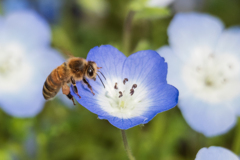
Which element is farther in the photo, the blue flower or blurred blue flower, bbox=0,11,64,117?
blurred blue flower, bbox=0,11,64,117

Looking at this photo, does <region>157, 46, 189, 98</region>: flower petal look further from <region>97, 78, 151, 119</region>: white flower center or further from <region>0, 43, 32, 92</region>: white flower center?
<region>0, 43, 32, 92</region>: white flower center

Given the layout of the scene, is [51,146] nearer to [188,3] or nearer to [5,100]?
[5,100]

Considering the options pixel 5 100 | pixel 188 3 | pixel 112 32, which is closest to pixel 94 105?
pixel 5 100

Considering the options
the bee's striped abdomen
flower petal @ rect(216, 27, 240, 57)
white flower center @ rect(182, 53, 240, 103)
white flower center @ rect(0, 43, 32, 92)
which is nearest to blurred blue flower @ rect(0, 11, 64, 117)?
white flower center @ rect(0, 43, 32, 92)

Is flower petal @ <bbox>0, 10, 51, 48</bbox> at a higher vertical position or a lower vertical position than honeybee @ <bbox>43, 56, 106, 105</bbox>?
higher

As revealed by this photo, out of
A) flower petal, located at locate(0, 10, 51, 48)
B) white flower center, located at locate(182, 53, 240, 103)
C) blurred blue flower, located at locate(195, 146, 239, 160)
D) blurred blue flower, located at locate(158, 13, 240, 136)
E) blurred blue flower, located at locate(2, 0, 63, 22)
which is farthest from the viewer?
blurred blue flower, located at locate(2, 0, 63, 22)

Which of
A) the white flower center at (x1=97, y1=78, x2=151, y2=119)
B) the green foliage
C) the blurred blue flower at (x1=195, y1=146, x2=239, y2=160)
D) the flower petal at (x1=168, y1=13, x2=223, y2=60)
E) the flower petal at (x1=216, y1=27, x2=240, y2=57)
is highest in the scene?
the green foliage

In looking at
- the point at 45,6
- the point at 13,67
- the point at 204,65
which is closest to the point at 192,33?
the point at 204,65

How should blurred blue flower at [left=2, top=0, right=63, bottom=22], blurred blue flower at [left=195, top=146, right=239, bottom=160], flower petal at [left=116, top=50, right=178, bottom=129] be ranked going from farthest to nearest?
blurred blue flower at [left=2, top=0, right=63, bottom=22] → flower petal at [left=116, top=50, right=178, bottom=129] → blurred blue flower at [left=195, top=146, right=239, bottom=160]
